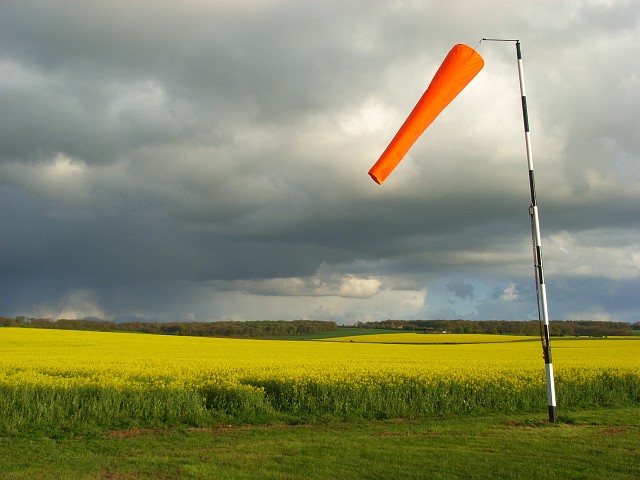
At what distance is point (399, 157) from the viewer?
30.1 ft

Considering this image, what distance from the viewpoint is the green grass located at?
27.0 ft

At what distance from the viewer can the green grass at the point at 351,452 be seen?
8.22 m

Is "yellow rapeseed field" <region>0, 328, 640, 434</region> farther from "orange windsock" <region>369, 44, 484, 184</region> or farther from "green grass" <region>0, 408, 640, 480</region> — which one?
"orange windsock" <region>369, 44, 484, 184</region>

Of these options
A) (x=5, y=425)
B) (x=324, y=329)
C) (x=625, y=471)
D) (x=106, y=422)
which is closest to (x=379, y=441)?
(x=625, y=471)

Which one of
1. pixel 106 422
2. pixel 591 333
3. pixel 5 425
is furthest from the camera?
pixel 591 333

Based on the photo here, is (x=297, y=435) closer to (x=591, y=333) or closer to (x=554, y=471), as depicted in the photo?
(x=554, y=471)

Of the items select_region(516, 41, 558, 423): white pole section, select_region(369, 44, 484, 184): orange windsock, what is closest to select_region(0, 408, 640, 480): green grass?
select_region(516, 41, 558, 423): white pole section

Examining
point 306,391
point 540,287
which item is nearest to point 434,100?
point 540,287

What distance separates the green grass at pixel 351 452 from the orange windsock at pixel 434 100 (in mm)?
4547

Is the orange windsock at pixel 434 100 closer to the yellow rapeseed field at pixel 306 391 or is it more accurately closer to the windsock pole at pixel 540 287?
the windsock pole at pixel 540 287

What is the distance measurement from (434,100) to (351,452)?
6.27 m

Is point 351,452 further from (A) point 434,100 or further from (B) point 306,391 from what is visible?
(B) point 306,391

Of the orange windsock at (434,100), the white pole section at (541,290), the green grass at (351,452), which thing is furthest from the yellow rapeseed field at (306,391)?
the orange windsock at (434,100)

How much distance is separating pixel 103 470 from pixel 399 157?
Result: 21.8ft
